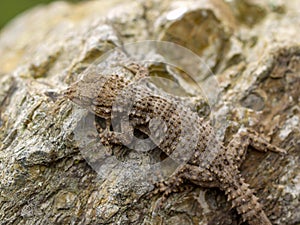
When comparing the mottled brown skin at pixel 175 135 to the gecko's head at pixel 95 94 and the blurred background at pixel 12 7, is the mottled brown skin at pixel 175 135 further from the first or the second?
the blurred background at pixel 12 7

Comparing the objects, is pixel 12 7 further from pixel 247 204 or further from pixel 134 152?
pixel 247 204

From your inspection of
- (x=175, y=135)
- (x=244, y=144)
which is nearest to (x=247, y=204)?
(x=244, y=144)

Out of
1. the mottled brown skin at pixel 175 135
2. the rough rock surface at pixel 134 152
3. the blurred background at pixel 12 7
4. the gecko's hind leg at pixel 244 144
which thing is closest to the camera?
the rough rock surface at pixel 134 152

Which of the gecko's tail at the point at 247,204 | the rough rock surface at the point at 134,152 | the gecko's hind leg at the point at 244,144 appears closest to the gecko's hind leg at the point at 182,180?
the rough rock surface at the point at 134,152

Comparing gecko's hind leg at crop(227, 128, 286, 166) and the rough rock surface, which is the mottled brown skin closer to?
gecko's hind leg at crop(227, 128, 286, 166)

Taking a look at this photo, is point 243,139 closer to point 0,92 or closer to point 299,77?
point 299,77

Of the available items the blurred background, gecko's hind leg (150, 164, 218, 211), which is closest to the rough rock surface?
gecko's hind leg (150, 164, 218, 211)
